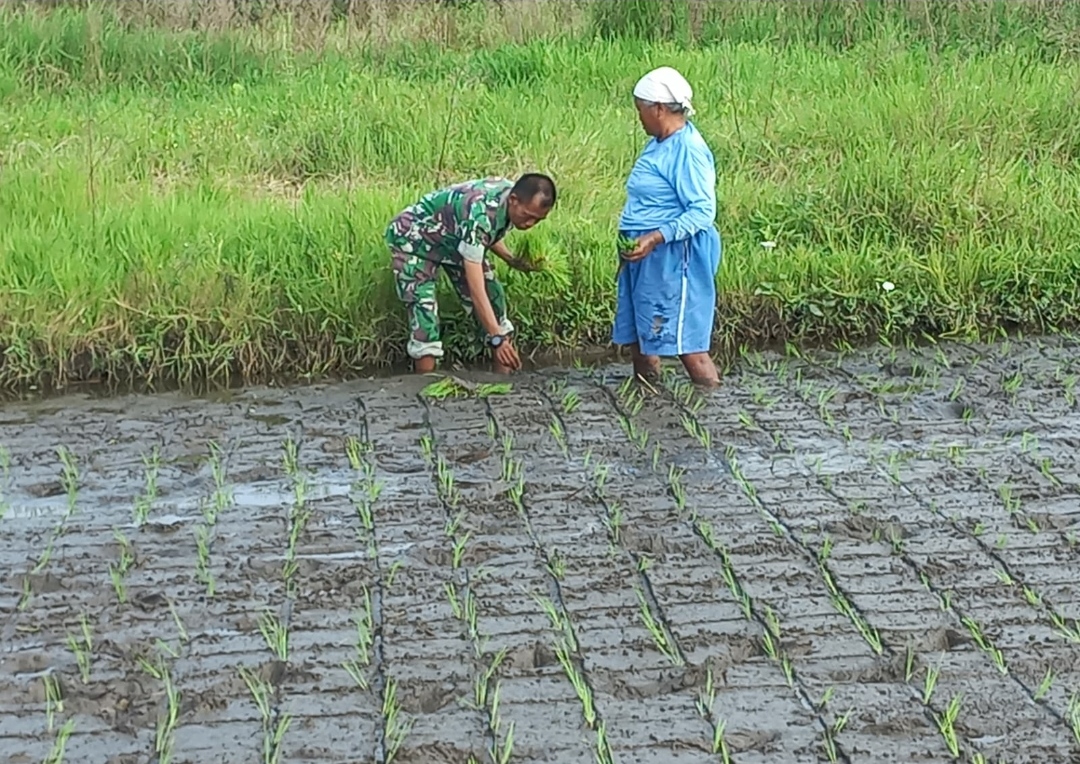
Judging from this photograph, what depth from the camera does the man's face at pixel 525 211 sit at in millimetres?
5516

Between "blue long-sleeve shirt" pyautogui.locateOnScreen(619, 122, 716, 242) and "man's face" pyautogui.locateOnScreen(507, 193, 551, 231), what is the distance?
435 mm

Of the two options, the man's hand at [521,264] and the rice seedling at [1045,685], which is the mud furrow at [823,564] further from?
the man's hand at [521,264]

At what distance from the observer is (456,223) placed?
5.88 m

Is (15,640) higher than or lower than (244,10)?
lower

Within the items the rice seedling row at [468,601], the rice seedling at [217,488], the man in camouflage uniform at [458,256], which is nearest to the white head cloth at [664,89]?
the man in camouflage uniform at [458,256]

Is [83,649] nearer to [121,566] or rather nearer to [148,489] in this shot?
[121,566]

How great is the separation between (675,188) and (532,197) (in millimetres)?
602

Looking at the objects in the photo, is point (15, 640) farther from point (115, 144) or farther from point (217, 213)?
point (115, 144)

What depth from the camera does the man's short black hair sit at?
549 cm

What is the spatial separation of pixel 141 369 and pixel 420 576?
2.54 meters

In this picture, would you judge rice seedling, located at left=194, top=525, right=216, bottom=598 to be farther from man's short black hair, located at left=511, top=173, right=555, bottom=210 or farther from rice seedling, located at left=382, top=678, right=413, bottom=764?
man's short black hair, located at left=511, top=173, right=555, bottom=210

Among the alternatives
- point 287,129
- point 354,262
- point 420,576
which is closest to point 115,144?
point 287,129

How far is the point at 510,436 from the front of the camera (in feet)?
17.5

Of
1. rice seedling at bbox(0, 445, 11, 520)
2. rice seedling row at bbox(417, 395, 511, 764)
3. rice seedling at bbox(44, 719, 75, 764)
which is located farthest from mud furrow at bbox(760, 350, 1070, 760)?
rice seedling at bbox(0, 445, 11, 520)
